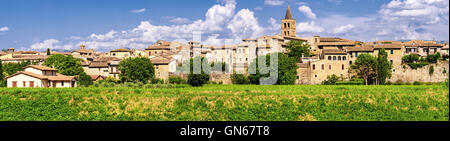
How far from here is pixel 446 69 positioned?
153 feet

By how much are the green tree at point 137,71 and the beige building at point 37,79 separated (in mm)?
6231

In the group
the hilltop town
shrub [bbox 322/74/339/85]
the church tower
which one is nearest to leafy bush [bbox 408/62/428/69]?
the hilltop town

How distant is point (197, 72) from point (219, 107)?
721 inches

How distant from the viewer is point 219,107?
88.5ft

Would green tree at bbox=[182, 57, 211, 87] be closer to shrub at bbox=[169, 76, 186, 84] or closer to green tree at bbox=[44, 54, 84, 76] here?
shrub at bbox=[169, 76, 186, 84]

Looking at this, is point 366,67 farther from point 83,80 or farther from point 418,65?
point 83,80

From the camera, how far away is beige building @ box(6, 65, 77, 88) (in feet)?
135

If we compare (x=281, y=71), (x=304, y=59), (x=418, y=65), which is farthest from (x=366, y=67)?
(x=304, y=59)

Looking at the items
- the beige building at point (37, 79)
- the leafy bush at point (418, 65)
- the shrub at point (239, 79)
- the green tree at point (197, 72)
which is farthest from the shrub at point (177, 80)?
the leafy bush at point (418, 65)

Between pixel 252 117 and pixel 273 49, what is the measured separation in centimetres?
3869

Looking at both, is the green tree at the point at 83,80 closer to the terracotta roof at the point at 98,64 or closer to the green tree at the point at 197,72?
the terracotta roof at the point at 98,64

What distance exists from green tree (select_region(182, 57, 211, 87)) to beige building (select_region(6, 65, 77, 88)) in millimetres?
11882

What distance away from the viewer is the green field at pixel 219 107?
86.0 feet
